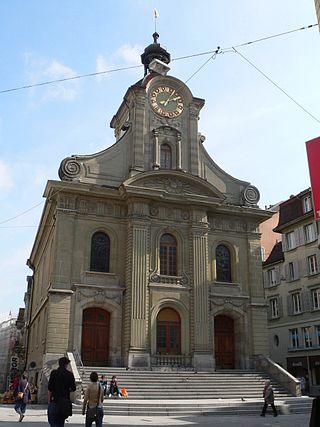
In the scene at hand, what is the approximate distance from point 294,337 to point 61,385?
32.4 metres

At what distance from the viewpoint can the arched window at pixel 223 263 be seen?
30406 mm

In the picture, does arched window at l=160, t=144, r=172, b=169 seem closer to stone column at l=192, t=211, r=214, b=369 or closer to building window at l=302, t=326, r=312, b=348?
stone column at l=192, t=211, r=214, b=369

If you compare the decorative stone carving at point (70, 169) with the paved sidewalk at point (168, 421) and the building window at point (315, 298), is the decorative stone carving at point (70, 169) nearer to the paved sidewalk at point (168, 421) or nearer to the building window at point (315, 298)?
the paved sidewalk at point (168, 421)

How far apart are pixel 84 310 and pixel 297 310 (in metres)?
19.0

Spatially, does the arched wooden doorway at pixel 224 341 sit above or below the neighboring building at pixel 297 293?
below

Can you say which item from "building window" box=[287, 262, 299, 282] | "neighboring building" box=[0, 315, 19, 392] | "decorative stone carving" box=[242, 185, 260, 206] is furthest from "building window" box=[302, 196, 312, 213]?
"neighboring building" box=[0, 315, 19, 392]

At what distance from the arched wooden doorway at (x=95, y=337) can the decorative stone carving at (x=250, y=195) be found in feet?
39.3

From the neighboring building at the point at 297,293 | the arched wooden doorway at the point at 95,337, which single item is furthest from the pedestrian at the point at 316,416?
the neighboring building at the point at 297,293

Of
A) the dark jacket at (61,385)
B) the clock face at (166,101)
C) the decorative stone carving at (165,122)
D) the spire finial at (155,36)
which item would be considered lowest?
the dark jacket at (61,385)

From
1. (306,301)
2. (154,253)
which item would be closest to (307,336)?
(306,301)

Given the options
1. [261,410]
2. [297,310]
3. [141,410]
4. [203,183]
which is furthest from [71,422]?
[297,310]

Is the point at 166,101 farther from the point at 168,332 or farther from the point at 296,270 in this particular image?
the point at 296,270

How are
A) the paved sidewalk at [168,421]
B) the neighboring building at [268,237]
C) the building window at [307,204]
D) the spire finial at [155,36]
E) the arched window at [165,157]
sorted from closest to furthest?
the paved sidewalk at [168,421] → the arched window at [165,157] → the building window at [307,204] → the spire finial at [155,36] → the neighboring building at [268,237]

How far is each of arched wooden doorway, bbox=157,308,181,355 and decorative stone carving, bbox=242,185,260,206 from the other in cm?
920
